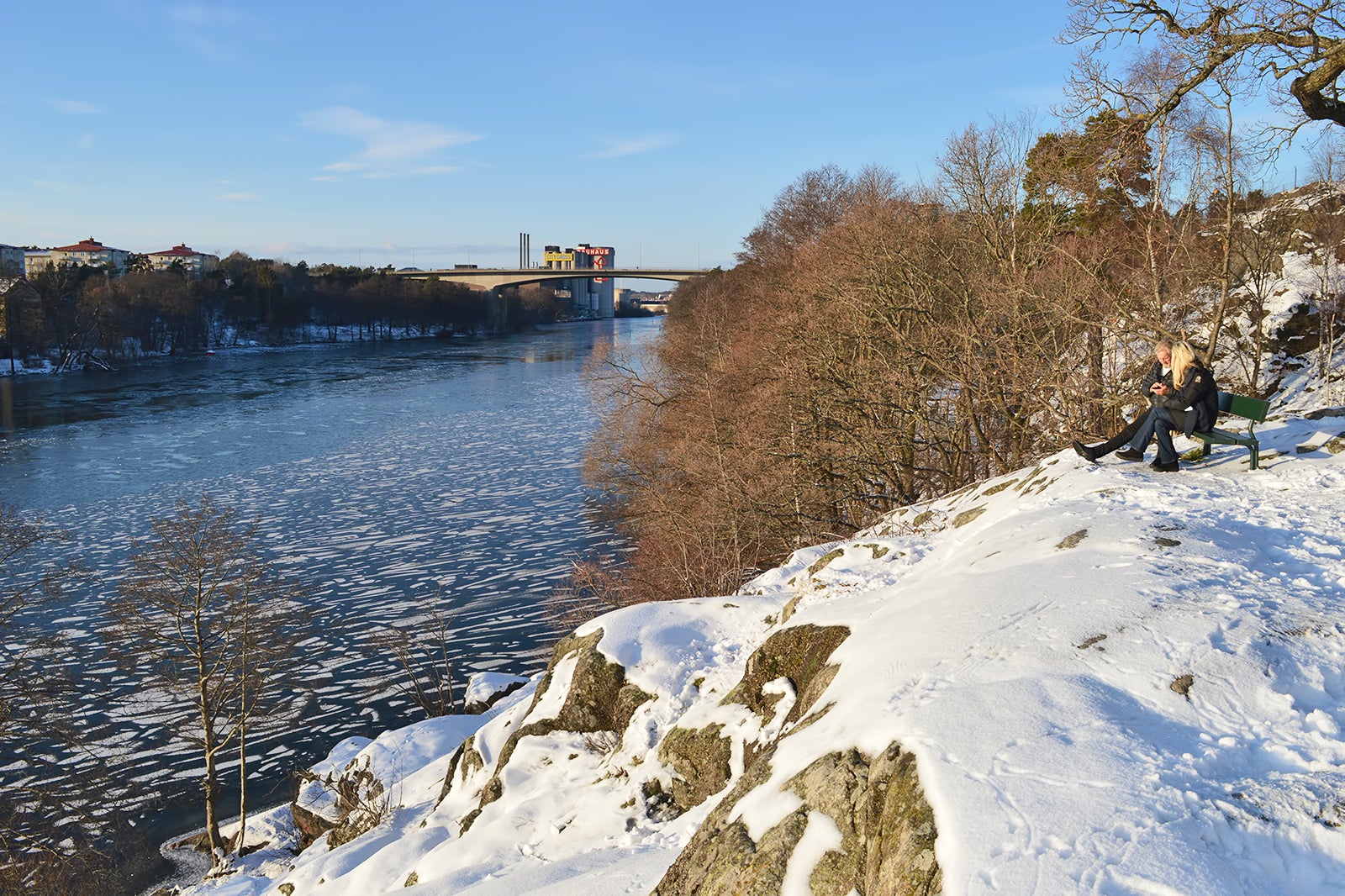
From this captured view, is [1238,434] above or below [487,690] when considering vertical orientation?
above

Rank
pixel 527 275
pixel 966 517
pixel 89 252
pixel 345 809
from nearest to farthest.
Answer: pixel 966 517 → pixel 345 809 → pixel 527 275 → pixel 89 252

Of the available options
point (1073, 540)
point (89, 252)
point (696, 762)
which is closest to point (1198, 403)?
point (1073, 540)

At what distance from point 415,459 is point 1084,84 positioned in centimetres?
2752

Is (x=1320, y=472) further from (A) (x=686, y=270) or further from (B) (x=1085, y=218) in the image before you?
(A) (x=686, y=270)

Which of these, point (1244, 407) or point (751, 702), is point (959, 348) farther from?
point (751, 702)

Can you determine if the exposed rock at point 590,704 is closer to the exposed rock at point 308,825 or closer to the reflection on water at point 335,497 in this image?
the exposed rock at point 308,825

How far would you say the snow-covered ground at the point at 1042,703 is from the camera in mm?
3520

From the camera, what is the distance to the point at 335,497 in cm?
2916

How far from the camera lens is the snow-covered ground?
3.52 meters

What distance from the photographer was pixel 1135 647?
192 inches

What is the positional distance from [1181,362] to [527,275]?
104 m

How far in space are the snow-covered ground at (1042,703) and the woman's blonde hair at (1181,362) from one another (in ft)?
3.08

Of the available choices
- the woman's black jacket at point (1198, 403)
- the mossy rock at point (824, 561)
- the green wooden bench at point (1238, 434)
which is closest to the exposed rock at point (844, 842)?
the mossy rock at point (824, 561)

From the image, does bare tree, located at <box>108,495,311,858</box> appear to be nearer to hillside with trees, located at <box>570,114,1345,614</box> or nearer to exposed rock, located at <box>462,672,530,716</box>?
exposed rock, located at <box>462,672,530,716</box>
